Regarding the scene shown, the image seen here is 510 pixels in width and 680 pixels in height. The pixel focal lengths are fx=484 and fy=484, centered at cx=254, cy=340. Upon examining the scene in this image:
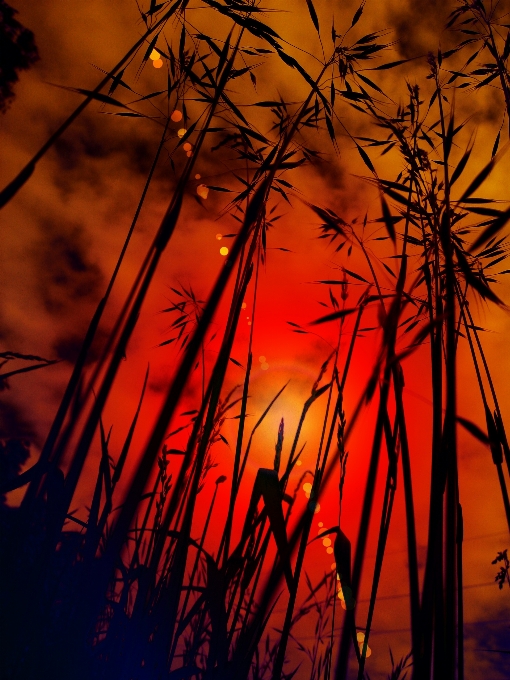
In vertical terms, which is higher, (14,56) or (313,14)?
(14,56)

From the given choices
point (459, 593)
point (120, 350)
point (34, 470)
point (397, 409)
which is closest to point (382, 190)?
point (397, 409)

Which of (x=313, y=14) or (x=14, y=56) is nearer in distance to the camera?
(x=313, y=14)

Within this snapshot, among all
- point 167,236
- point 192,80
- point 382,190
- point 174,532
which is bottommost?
point 174,532

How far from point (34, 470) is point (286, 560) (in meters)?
0.45

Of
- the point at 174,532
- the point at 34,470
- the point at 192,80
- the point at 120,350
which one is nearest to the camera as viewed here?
the point at 120,350

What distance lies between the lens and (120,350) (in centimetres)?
71

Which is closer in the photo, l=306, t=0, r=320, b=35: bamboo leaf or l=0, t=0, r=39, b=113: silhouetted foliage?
l=306, t=0, r=320, b=35: bamboo leaf

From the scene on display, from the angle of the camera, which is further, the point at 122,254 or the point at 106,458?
the point at 106,458

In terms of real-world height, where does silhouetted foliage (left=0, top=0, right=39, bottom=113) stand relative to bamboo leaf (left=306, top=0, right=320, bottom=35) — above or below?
above

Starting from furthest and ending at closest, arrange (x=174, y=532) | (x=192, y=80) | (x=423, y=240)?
(x=192, y=80)
(x=423, y=240)
(x=174, y=532)

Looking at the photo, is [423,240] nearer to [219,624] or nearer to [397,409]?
[397,409]

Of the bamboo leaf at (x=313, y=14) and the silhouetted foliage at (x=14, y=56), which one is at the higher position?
the silhouetted foliage at (x=14, y=56)

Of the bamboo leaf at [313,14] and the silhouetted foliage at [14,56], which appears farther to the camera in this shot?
the silhouetted foliage at [14,56]

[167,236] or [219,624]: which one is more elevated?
[167,236]
